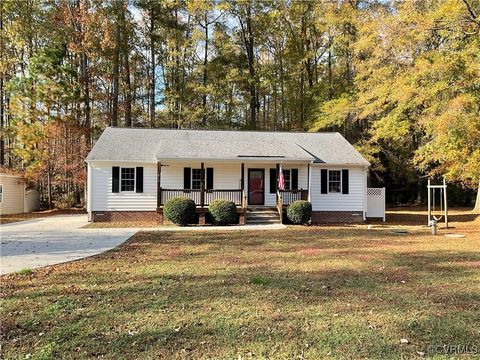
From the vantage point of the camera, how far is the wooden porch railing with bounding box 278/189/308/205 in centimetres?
1686

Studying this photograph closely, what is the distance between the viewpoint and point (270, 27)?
28.8m

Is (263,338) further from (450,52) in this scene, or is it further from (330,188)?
(330,188)

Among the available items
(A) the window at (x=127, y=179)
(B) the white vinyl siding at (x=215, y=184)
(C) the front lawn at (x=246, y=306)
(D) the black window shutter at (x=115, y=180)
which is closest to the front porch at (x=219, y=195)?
(B) the white vinyl siding at (x=215, y=184)

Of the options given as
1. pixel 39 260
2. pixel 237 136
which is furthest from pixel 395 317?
pixel 237 136

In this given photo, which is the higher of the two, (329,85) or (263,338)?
(329,85)

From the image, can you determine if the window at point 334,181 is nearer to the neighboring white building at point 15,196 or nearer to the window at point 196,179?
the window at point 196,179

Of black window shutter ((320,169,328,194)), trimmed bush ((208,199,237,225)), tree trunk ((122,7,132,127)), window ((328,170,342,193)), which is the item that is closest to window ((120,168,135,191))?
trimmed bush ((208,199,237,225))

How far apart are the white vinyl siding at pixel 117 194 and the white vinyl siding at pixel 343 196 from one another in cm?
762

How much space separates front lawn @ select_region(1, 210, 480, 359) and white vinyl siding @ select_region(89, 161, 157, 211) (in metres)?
8.31

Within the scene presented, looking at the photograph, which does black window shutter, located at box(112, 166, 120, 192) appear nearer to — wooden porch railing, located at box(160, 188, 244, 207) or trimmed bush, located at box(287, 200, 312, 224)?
wooden porch railing, located at box(160, 188, 244, 207)

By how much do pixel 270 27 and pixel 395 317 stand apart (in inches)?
1100

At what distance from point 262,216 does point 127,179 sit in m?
6.43

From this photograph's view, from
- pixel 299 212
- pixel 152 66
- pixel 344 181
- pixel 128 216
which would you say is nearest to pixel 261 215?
pixel 299 212

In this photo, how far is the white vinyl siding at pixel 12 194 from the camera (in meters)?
20.4
